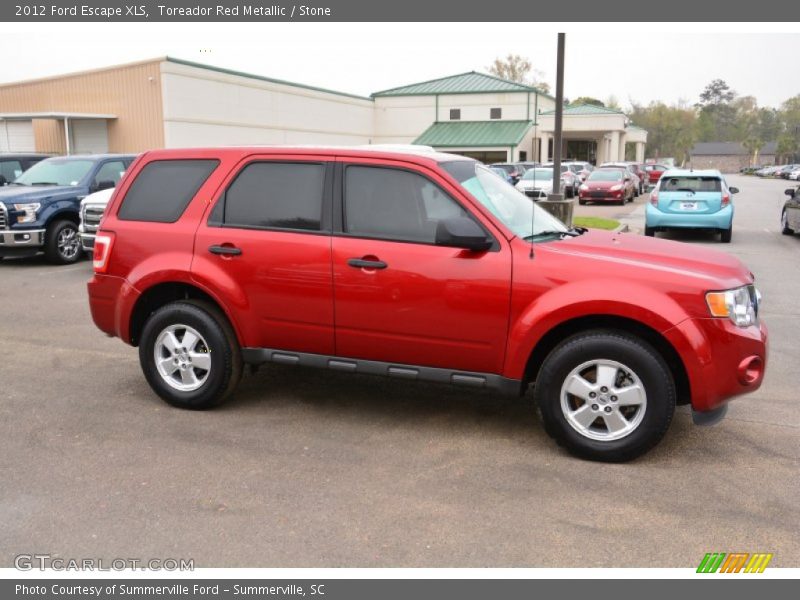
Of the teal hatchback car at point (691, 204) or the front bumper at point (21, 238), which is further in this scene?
the teal hatchback car at point (691, 204)

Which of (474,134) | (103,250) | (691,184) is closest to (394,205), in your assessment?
(103,250)

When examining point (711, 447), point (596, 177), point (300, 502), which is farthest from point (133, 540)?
point (596, 177)

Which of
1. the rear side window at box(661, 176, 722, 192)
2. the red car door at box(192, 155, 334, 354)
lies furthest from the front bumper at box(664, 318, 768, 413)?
the rear side window at box(661, 176, 722, 192)

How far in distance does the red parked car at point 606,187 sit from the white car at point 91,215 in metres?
21.1

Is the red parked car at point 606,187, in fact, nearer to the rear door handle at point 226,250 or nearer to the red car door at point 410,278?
the red car door at point 410,278

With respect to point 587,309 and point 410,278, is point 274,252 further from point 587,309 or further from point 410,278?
point 587,309

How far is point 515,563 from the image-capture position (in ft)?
11.5

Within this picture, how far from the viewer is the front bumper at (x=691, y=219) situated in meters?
15.9

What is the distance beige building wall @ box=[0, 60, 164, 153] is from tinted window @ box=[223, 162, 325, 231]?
30.1 m


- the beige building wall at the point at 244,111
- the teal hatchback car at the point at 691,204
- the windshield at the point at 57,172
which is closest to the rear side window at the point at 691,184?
the teal hatchback car at the point at 691,204

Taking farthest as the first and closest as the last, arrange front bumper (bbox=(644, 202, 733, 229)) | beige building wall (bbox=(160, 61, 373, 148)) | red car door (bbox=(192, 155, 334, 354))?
1. beige building wall (bbox=(160, 61, 373, 148))
2. front bumper (bbox=(644, 202, 733, 229))
3. red car door (bbox=(192, 155, 334, 354))

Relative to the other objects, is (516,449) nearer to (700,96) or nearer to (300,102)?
(300,102)

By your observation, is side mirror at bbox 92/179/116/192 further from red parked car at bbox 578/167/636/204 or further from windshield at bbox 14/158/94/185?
red parked car at bbox 578/167/636/204

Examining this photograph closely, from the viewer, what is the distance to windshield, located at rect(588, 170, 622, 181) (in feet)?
96.8
